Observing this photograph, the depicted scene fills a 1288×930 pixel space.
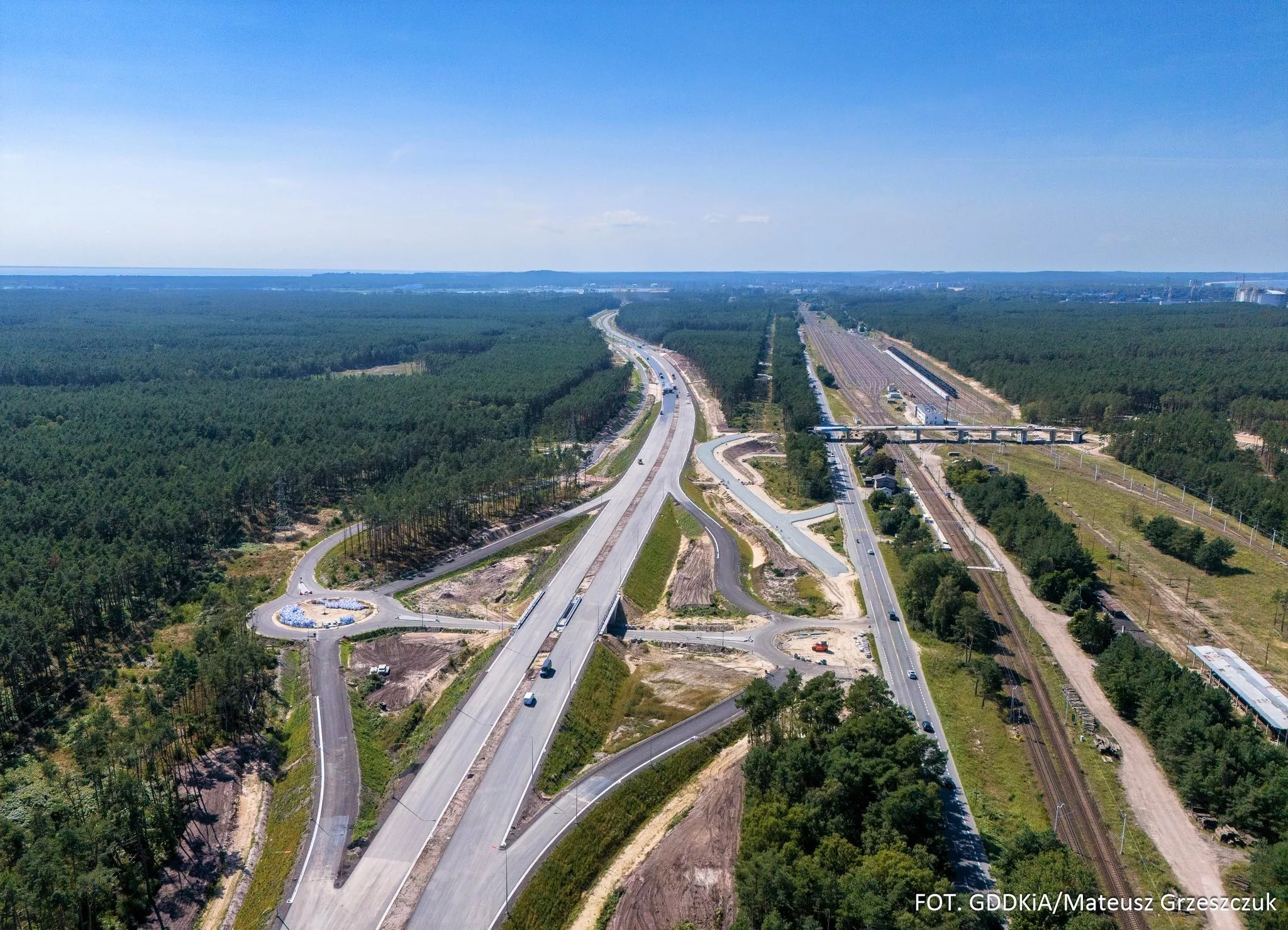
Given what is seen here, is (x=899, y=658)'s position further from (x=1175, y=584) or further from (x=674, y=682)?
(x=1175, y=584)

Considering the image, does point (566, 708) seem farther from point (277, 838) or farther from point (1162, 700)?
point (1162, 700)

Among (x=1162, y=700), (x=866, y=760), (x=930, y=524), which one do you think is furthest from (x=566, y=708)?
(x=930, y=524)

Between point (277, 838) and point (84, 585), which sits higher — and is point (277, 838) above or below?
below

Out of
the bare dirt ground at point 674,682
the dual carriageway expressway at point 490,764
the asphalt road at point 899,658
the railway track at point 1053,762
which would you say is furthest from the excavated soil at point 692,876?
the railway track at point 1053,762

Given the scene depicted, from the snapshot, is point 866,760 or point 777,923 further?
point 866,760

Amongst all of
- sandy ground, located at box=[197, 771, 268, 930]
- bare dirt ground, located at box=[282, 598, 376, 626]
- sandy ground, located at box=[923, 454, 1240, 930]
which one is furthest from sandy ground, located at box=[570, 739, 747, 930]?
bare dirt ground, located at box=[282, 598, 376, 626]

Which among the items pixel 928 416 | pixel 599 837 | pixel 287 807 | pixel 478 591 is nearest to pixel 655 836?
pixel 599 837
